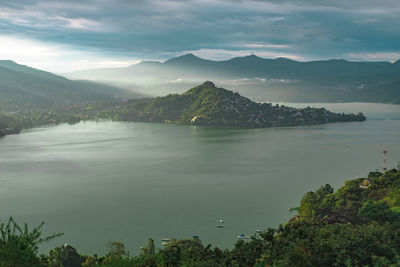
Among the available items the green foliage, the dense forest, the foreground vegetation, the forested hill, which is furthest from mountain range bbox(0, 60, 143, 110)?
the green foliage

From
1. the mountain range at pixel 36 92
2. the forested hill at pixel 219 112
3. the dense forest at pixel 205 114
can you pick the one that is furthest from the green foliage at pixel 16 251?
the mountain range at pixel 36 92

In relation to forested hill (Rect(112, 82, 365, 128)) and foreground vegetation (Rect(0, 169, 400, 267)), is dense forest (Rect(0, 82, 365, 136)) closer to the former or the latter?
forested hill (Rect(112, 82, 365, 128))

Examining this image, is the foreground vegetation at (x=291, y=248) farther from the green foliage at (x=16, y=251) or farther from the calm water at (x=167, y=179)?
the calm water at (x=167, y=179)

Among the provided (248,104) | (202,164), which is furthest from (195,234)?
(248,104)

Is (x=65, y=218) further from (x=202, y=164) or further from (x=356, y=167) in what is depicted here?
(x=356, y=167)

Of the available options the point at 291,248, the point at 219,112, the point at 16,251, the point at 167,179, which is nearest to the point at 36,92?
the point at 219,112

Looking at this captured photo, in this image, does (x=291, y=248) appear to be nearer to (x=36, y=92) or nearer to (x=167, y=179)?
(x=167, y=179)
